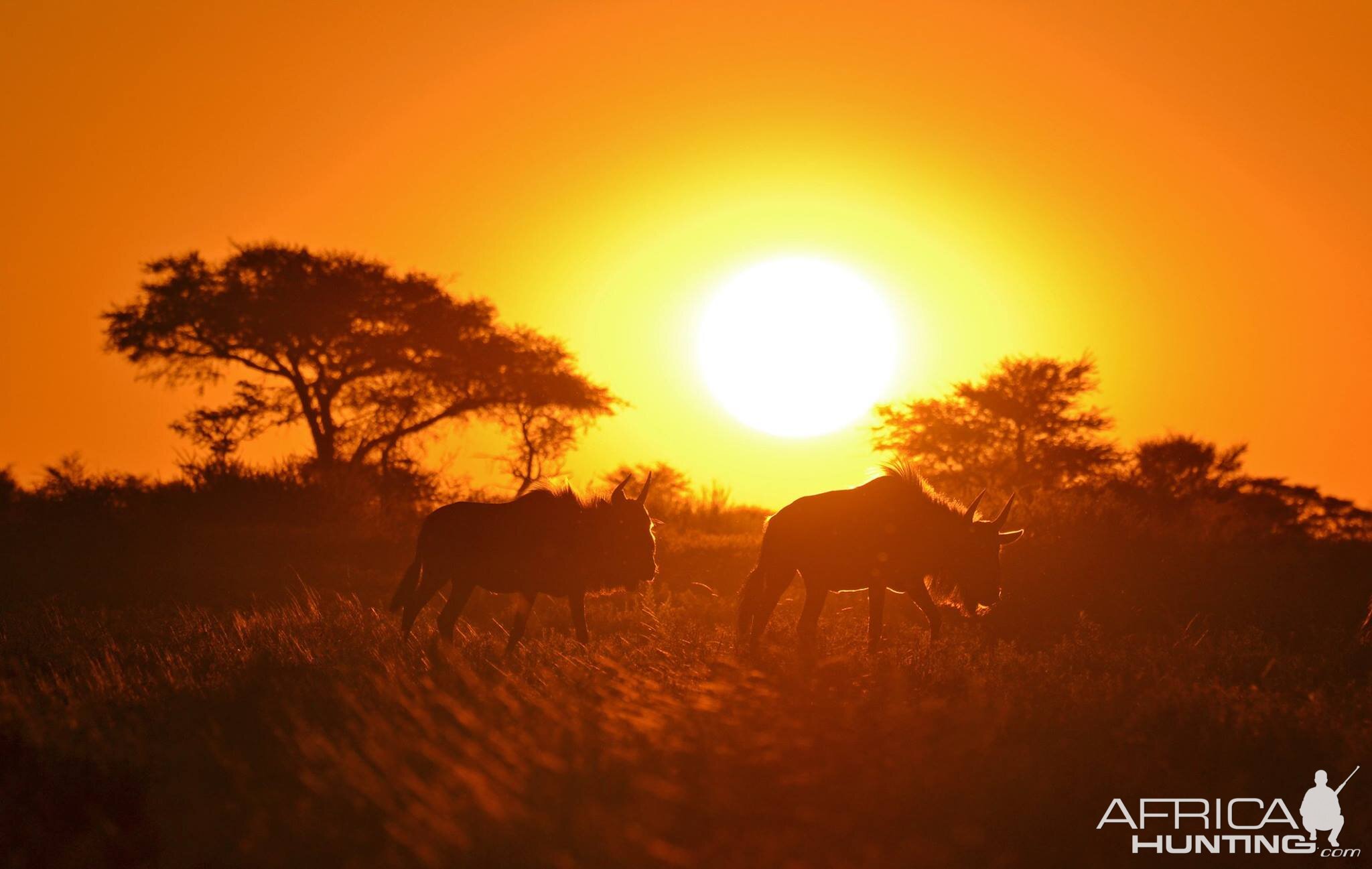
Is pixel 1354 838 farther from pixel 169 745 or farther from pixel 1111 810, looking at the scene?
pixel 169 745

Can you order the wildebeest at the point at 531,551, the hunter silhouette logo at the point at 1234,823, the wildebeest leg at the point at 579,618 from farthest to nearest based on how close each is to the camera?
the wildebeest at the point at 531,551 < the wildebeest leg at the point at 579,618 < the hunter silhouette logo at the point at 1234,823

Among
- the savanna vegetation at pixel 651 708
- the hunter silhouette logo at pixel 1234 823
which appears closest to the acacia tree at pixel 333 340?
the savanna vegetation at pixel 651 708

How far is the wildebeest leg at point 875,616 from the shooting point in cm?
1060

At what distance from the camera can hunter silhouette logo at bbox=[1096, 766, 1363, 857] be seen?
6.00 m

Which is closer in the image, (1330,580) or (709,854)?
(709,854)

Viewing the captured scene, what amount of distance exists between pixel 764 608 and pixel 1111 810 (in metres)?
5.47

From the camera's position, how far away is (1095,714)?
777 centimetres

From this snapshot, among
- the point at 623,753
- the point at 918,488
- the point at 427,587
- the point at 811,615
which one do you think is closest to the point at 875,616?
the point at 811,615

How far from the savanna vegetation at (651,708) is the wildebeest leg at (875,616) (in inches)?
10.9

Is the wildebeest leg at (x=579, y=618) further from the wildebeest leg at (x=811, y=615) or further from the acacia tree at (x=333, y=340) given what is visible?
the acacia tree at (x=333, y=340)

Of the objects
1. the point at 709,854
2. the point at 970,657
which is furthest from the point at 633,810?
the point at 970,657

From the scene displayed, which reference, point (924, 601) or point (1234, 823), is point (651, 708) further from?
point (924, 601)

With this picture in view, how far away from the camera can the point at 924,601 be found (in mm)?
11312

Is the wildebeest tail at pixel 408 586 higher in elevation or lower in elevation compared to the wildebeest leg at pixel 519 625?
higher
